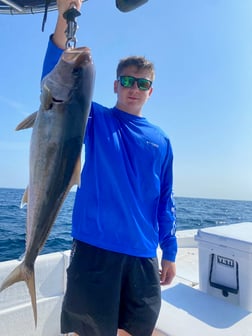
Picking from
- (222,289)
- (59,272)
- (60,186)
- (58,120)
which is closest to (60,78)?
(58,120)

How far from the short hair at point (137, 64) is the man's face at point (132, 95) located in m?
0.02

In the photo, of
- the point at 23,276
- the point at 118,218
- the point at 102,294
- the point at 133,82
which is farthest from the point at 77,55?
the point at 102,294

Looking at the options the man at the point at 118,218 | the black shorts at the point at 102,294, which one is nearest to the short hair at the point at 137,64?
the man at the point at 118,218

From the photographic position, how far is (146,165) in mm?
1977

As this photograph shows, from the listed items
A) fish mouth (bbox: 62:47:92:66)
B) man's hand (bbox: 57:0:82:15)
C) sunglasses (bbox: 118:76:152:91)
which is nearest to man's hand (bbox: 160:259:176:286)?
sunglasses (bbox: 118:76:152:91)

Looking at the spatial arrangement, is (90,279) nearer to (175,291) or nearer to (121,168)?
(121,168)

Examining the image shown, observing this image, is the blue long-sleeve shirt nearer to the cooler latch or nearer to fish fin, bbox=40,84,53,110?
fish fin, bbox=40,84,53,110

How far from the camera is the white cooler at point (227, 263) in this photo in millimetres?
2846

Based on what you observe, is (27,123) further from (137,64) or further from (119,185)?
(137,64)

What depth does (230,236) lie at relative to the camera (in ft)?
9.86

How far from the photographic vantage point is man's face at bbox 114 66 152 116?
6.75 ft

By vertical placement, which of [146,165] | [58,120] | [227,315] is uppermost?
[58,120]

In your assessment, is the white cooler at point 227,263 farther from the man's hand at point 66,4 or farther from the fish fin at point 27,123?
the man's hand at point 66,4

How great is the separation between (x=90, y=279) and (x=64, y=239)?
781 centimetres
